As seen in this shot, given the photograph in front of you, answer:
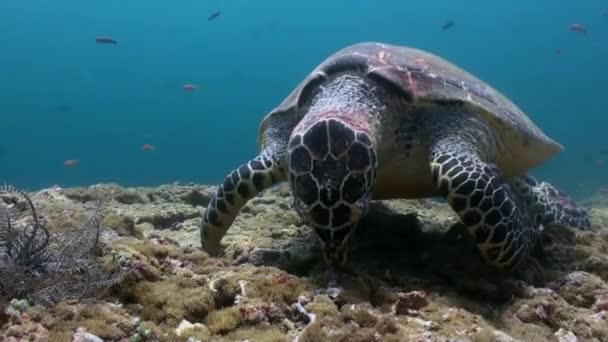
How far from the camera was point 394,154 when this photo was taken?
15.9 feet

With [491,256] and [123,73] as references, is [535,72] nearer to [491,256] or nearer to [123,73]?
[123,73]

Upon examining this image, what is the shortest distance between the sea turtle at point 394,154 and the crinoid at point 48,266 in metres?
1.48

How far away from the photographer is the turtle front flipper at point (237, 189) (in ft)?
16.7

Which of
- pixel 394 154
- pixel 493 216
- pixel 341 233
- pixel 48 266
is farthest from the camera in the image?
pixel 394 154

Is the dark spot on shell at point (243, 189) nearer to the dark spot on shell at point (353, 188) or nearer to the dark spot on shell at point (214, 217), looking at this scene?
the dark spot on shell at point (214, 217)

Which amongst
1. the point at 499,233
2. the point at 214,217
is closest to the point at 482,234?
the point at 499,233

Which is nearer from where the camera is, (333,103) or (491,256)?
(491,256)

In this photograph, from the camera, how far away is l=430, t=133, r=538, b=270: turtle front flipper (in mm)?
4105

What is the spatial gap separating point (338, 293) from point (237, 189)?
75.5 inches

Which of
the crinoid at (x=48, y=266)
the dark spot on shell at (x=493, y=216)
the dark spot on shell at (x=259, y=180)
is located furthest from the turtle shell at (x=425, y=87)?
the crinoid at (x=48, y=266)

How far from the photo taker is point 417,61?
5.54 m

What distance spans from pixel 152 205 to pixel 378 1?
487 ft

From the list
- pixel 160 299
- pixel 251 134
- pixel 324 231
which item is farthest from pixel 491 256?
pixel 251 134

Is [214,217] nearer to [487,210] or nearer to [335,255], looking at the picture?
[335,255]
